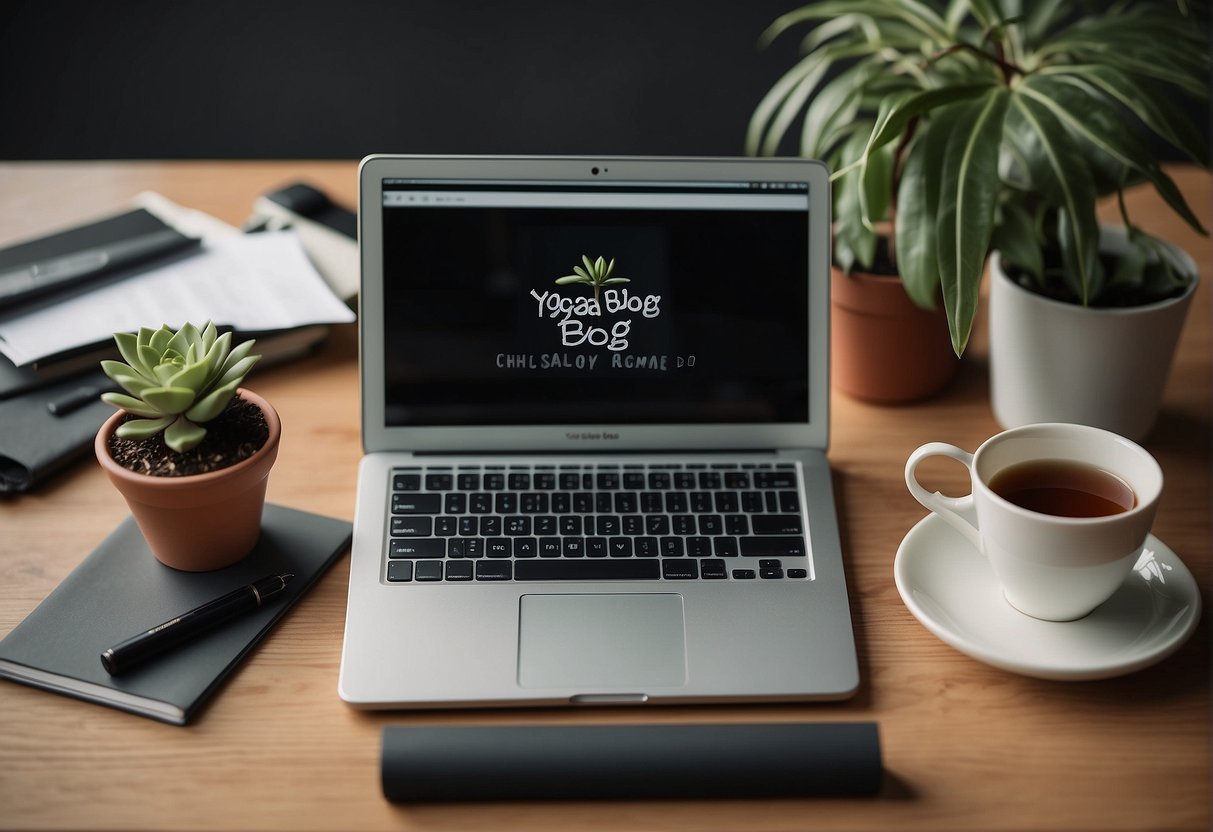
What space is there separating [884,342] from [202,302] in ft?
2.34

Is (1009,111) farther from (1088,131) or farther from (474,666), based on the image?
(474,666)

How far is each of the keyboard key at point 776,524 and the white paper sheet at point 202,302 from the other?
0.51 meters

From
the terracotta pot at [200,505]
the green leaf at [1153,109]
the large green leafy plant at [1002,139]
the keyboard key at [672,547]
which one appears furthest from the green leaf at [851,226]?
the terracotta pot at [200,505]

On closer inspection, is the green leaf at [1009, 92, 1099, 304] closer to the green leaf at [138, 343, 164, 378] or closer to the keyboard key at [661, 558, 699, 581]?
the keyboard key at [661, 558, 699, 581]

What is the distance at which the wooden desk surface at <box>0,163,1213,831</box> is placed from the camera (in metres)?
0.71

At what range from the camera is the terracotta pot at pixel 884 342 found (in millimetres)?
1033

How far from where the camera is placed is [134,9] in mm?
2113

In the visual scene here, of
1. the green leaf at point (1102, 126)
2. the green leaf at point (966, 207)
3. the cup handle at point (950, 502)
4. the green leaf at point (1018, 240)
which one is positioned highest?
the green leaf at point (1102, 126)

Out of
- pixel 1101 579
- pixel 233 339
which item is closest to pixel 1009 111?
pixel 1101 579

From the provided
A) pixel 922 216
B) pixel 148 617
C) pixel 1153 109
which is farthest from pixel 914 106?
pixel 148 617

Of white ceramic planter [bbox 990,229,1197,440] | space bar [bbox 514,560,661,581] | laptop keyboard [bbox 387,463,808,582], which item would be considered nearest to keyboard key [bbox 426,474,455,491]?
laptop keyboard [bbox 387,463,808,582]

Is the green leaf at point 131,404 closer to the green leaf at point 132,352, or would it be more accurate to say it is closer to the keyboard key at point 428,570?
the green leaf at point 132,352

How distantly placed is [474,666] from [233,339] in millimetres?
513

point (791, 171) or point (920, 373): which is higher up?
point (791, 171)
